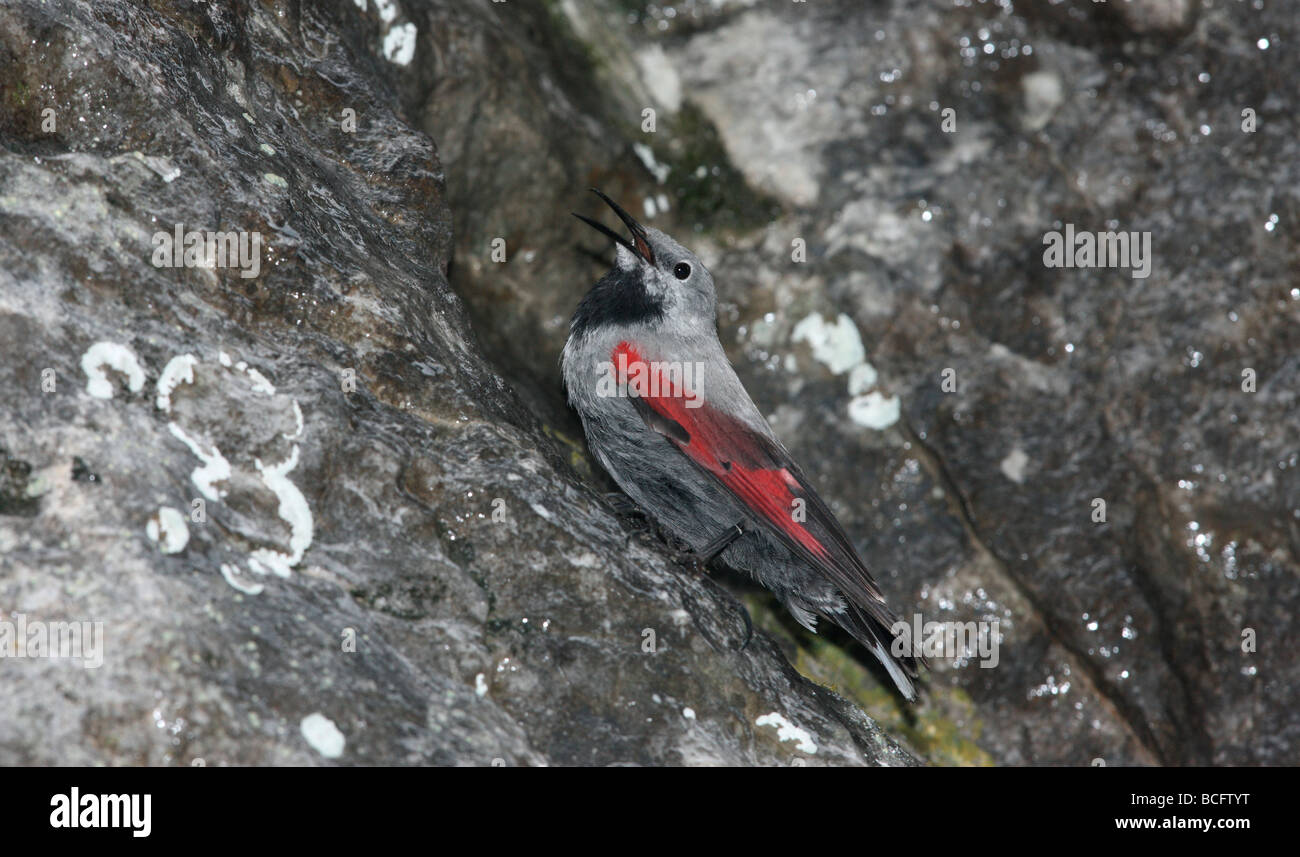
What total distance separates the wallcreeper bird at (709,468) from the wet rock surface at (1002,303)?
0.65m

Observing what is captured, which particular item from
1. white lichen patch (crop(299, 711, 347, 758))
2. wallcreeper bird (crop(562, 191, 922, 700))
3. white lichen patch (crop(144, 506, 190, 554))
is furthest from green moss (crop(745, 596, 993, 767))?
white lichen patch (crop(144, 506, 190, 554))

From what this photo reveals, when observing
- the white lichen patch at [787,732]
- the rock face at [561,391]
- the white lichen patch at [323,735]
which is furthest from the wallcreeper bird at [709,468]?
the white lichen patch at [323,735]

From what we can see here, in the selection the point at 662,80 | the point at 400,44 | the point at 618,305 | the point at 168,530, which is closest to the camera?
the point at 168,530

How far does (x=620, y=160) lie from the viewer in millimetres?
5645

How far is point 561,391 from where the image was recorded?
18.0ft

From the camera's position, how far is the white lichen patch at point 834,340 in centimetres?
546

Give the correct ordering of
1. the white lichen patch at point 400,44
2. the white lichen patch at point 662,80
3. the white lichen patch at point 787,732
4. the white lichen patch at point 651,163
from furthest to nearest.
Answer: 1. the white lichen patch at point 662,80
2. the white lichen patch at point 651,163
3. the white lichen patch at point 400,44
4. the white lichen patch at point 787,732

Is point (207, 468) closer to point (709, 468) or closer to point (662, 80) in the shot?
point (709, 468)

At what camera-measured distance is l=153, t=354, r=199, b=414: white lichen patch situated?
308 centimetres

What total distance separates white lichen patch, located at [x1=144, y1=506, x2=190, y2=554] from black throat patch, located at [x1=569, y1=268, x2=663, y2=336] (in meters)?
2.12

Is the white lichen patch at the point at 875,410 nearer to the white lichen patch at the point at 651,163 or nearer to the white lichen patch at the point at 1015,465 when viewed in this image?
the white lichen patch at the point at 1015,465

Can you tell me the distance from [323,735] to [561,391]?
291 cm

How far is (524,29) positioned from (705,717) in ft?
12.3

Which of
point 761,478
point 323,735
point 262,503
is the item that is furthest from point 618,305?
point 323,735
